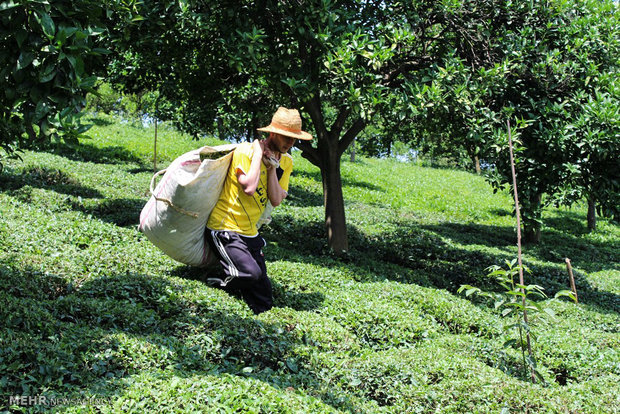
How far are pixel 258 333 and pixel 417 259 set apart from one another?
22.4ft

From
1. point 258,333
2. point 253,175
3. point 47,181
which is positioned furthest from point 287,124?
point 47,181

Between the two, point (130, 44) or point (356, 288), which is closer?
point (356, 288)

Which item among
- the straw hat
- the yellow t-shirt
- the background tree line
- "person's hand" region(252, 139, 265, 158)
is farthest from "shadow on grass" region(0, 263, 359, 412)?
the background tree line

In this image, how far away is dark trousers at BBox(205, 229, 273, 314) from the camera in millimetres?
5797

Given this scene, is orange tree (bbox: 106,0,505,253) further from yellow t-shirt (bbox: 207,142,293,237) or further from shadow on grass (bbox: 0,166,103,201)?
shadow on grass (bbox: 0,166,103,201)

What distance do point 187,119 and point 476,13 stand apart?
6.63m

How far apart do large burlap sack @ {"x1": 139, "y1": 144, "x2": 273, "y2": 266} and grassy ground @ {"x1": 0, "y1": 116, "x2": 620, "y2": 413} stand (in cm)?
54

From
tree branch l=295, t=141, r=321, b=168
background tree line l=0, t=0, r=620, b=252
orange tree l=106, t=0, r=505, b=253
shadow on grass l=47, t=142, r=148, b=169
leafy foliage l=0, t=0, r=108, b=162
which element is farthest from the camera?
shadow on grass l=47, t=142, r=148, b=169

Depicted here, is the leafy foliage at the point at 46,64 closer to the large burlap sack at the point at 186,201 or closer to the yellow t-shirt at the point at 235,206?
the large burlap sack at the point at 186,201

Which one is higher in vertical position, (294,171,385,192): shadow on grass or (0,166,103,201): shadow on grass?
(294,171,385,192): shadow on grass

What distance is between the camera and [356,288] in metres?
7.68

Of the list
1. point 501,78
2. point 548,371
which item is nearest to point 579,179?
point 501,78

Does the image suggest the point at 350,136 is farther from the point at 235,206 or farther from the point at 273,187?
the point at 235,206

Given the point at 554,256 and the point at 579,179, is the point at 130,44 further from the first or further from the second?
the point at 554,256
